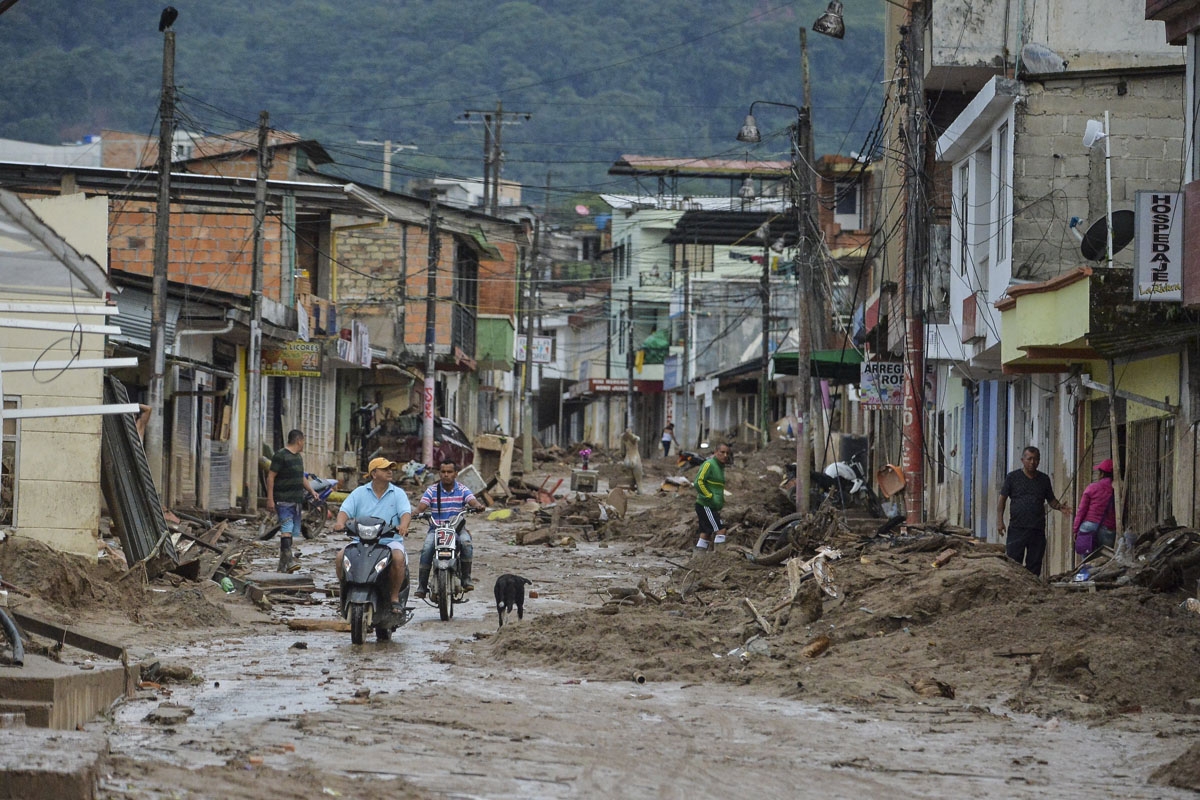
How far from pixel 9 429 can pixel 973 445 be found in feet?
53.3

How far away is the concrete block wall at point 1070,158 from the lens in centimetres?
2050

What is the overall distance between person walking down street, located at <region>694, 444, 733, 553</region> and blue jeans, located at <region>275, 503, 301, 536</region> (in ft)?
18.9

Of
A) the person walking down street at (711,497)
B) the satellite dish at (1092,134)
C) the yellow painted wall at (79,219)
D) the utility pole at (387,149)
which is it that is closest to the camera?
the yellow painted wall at (79,219)

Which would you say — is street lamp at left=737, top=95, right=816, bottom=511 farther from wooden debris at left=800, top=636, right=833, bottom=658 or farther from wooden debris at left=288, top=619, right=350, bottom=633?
wooden debris at left=800, top=636, right=833, bottom=658

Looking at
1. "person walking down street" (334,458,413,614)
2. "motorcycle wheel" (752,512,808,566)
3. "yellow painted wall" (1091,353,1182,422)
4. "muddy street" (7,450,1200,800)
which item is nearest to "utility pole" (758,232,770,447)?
"motorcycle wheel" (752,512,808,566)

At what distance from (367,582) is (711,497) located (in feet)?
35.3

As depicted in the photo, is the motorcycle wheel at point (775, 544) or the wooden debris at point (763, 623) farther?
the motorcycle wheel at point (775, 544)

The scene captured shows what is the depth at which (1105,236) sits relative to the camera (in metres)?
19.8

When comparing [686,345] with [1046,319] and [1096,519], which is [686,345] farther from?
[1096,519]

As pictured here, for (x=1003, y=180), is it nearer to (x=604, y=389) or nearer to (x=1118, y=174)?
(x=1118, y=174)

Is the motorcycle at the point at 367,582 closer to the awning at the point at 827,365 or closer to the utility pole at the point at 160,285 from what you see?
the utility pole at the point at 160,285

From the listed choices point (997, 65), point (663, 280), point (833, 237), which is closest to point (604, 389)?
point (663, 280)

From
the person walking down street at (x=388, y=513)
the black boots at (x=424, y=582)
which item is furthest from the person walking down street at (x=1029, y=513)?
the person walking down street at (x=388, y=513)

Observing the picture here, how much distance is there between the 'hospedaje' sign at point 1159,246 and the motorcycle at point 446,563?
6542mm
